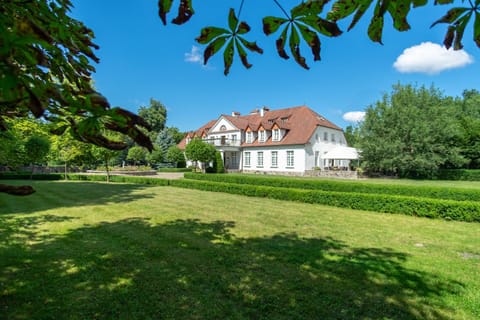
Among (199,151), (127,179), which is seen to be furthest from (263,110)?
(127,179)

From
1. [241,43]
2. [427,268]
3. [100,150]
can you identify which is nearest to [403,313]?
[427,268]

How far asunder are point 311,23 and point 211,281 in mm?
3640

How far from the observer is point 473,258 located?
5.05 metres

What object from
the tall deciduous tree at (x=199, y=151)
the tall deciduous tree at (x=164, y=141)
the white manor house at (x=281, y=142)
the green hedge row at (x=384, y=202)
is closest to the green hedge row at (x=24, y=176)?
the tall deciduous tree at (x=199, y=151)

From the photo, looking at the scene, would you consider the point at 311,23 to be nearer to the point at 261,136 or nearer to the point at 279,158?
the point at 279,158

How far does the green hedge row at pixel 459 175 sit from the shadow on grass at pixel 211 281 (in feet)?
83.0

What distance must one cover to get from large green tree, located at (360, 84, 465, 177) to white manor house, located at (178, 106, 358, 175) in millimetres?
2343

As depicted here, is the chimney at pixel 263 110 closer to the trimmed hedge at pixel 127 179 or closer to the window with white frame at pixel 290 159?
the window with white frame at pixel 290 159

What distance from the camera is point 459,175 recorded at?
2423 centimetres

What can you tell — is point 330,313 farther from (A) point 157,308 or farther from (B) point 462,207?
(B) point 462,207

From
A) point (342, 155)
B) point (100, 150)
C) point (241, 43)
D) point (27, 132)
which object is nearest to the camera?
point (241, 43)

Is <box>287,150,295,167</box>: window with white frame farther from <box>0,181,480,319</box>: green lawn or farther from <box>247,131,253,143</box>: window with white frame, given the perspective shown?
<box>0,181,480,319</box>: green lawn

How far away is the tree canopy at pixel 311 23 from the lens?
120 cm

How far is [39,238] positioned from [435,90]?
104 ft
